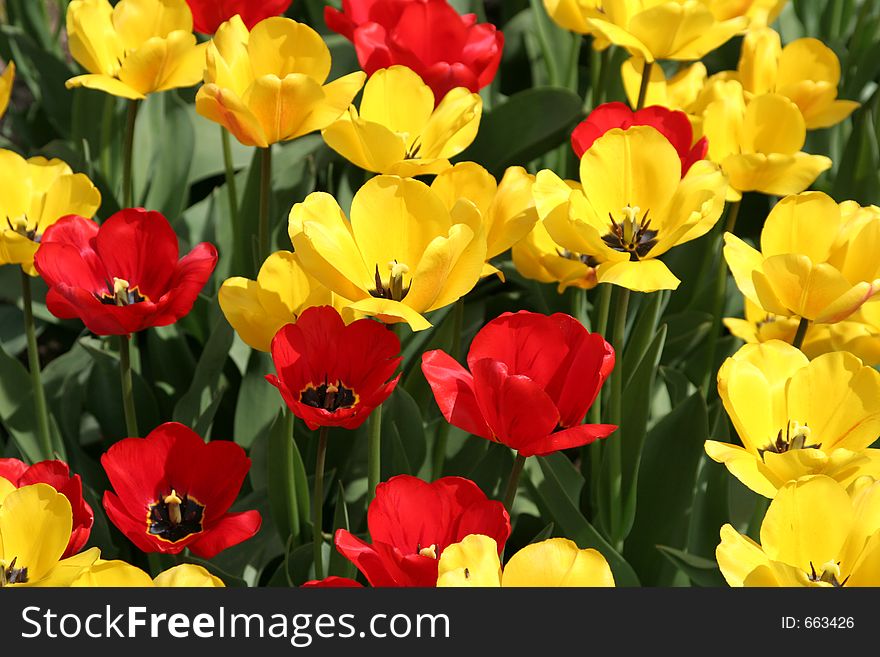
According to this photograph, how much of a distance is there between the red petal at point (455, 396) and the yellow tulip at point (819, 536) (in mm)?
229

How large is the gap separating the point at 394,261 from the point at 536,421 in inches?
10.3

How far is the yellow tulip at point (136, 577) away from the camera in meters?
0.88

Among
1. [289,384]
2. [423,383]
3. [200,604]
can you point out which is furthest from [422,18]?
[200,604]

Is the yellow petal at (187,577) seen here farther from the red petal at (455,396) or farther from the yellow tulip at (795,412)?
the yellow tulip at (795,412)

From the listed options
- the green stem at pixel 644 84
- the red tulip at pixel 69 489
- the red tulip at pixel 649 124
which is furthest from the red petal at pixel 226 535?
the green stem at pixel 644 84

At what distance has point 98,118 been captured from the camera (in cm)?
205

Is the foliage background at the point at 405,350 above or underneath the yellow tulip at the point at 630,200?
underneath

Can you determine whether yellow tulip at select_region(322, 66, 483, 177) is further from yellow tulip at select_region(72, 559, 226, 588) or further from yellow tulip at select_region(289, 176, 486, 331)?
yellow tulip at select_region(72, 559, 226, 588)

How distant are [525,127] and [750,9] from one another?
1.32 ft

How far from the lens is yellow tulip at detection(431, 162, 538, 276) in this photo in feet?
3.94

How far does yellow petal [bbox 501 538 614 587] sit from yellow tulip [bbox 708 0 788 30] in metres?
0.95

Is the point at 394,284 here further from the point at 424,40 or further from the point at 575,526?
the point at 424,40

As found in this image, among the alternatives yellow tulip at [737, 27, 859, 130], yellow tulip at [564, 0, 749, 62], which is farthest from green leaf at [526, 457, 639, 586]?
yellow tulip at [737, 27, 859, 130]

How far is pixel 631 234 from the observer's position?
1210 mm
